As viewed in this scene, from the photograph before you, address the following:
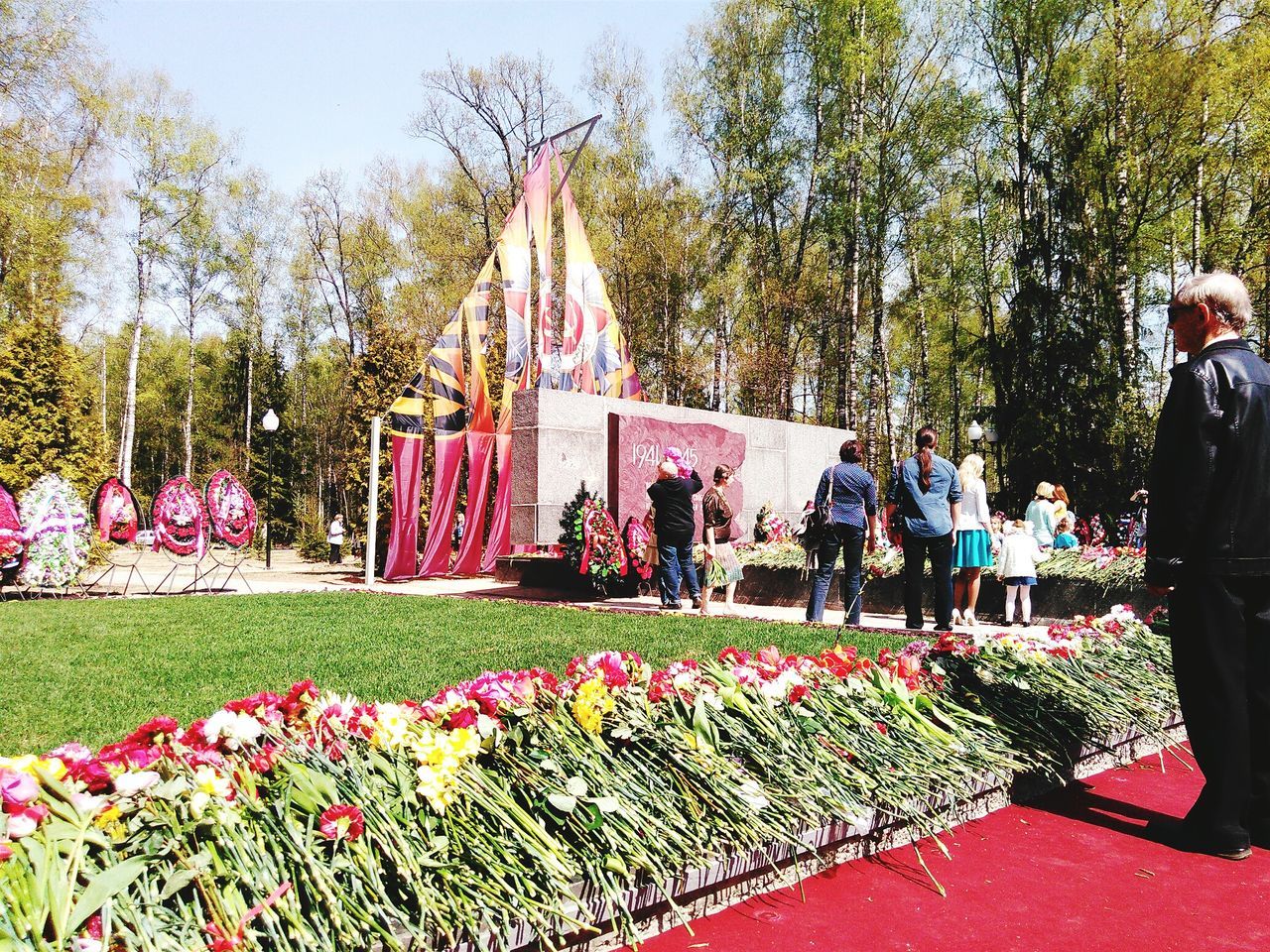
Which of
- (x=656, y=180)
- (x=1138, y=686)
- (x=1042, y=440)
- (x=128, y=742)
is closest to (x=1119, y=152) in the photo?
(x=1042, y=440)

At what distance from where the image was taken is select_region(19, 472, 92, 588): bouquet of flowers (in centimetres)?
1198

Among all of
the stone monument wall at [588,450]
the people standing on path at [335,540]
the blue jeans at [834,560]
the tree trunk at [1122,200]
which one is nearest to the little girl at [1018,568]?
the blue jeans at [834,560]

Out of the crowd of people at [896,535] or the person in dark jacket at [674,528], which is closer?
the crowd of people at [896,535]

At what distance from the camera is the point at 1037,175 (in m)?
23.0

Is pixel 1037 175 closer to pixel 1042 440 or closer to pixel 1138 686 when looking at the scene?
pixel 1042 440

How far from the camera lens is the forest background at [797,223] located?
64.4 ft

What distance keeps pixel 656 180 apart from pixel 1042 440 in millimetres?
15823

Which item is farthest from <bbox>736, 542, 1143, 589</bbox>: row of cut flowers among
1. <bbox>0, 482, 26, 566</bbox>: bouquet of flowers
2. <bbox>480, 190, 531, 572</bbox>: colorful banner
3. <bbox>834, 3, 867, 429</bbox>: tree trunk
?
<bbox>834, 3, 867, 429</bbox>: tree trunk

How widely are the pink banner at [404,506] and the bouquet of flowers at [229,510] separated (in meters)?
2.98

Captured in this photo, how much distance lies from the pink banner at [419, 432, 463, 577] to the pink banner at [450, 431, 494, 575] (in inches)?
11.4

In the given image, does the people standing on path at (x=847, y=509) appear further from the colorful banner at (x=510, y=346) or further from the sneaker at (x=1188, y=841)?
the colorful banner at (x=510, y=346)

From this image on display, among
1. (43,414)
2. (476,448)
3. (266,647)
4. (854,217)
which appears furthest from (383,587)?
(854,217)

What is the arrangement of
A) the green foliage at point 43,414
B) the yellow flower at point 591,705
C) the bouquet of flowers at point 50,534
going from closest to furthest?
1. the yellow flower at point 591,705
2. the bouquet of flowers at point 50,534
3. the green foliage at point 43,414

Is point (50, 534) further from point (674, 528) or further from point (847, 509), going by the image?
point (847, 509)
